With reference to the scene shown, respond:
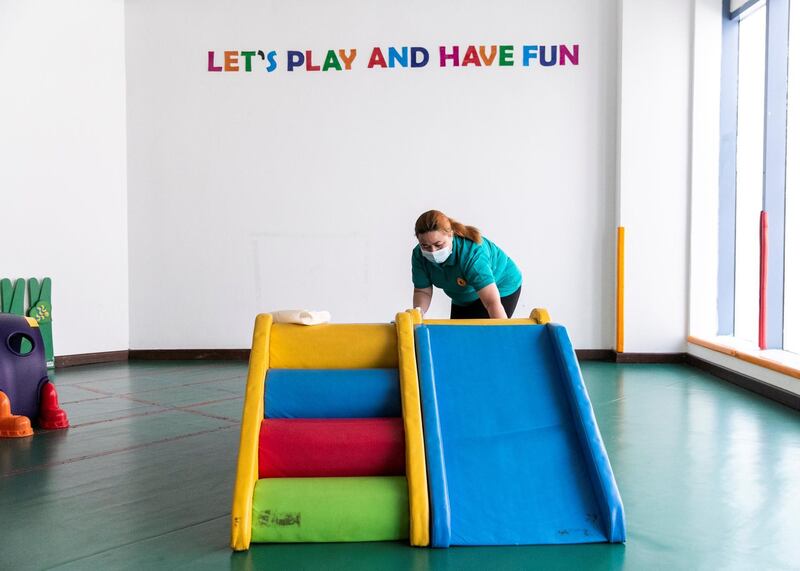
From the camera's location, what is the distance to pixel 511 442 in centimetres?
287

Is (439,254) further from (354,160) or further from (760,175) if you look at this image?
(760,175)

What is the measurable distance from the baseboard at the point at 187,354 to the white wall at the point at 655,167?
399 cm

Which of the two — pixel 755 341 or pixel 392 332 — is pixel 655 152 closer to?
pixel 755 341

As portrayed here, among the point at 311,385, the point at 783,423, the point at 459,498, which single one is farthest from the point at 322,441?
the point at 783,423

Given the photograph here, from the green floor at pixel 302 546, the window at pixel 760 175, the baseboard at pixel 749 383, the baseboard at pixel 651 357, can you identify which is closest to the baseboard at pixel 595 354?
the baseboard at pixel 651 357

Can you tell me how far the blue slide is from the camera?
262cm

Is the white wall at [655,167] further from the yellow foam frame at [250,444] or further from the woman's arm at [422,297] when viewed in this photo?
the yellow foam frame at [250,444]

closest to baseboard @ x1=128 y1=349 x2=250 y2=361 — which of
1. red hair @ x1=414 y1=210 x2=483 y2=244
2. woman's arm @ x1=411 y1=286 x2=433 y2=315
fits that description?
woman's arm @ x1=411 y1=286 x2=433 y2=315

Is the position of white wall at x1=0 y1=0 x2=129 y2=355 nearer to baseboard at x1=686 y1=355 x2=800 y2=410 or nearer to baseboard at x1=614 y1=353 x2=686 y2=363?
baseboard at x1=614 y1=353 x2=686 y2=363

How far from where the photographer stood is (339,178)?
7535 millimetres

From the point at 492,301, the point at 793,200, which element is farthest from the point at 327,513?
the point at 793,200

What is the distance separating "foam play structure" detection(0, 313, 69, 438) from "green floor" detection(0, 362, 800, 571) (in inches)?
8.4

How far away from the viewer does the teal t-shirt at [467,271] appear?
160 inches

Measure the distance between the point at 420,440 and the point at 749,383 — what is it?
12.8ft
